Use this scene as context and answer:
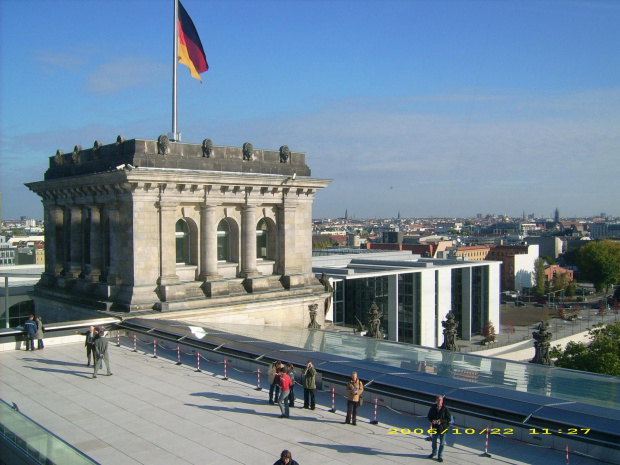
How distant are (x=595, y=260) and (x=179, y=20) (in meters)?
169

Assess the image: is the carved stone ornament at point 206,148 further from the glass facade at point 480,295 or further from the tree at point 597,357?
the glass facade at point 480,295

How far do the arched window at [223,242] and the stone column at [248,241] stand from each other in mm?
763

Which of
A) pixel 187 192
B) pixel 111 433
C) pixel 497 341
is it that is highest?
pixel 187 192

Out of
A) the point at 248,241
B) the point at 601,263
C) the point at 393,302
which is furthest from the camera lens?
the point at 601,263

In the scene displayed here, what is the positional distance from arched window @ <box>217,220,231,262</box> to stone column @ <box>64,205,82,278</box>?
23.9 ft

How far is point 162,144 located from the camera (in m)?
28.9

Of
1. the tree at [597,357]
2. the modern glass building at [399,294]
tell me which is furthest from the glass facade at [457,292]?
the tree at [597,357]

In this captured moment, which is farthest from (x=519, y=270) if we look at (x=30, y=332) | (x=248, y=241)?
(x=30, y=332)

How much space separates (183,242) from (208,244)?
1259 millimetres

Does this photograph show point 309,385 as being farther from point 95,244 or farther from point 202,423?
point 95,244

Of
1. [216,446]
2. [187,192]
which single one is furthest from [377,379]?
[187,192]

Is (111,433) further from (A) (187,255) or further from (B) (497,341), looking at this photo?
(B) (497,341)

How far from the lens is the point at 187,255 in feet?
101
